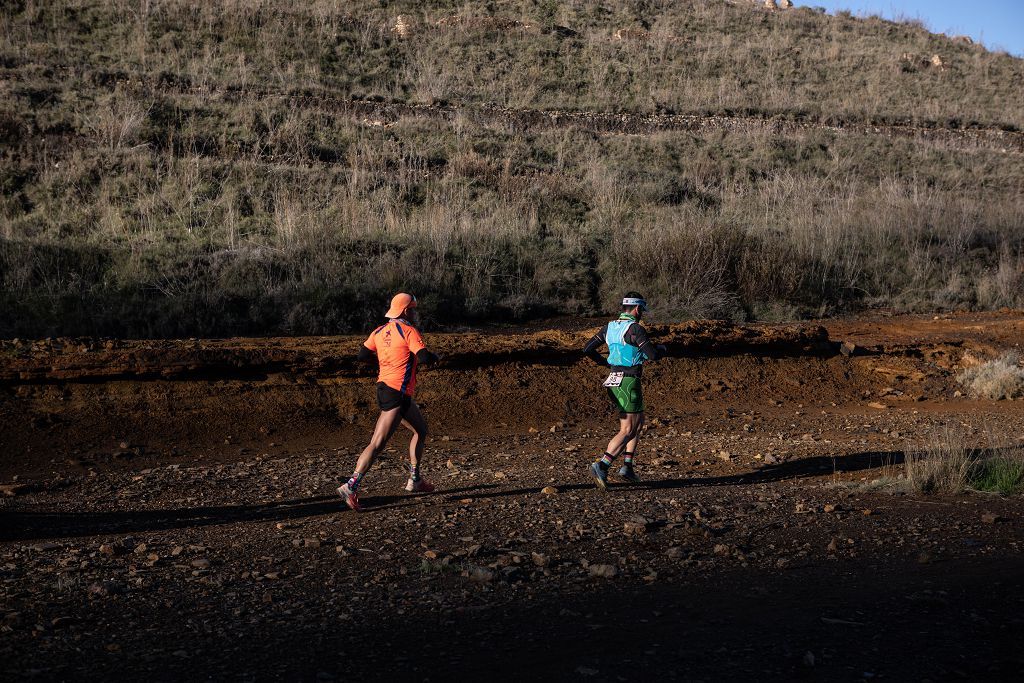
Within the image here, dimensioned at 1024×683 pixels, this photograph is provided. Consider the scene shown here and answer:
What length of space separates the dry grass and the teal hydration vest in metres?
7.01

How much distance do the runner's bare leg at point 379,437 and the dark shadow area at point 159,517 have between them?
0.32 metres

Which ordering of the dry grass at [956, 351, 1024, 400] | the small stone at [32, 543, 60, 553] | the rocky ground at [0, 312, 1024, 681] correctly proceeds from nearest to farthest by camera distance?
the rocky ground at [0, 312, 1024, 681], the small stone at [32, 543, 60, 553], the dry grass at [956, 351, 1024, 400]

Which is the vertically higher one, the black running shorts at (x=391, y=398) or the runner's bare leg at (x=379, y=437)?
the black running shorts at (x=391, y=398)

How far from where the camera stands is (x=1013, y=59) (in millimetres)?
45156

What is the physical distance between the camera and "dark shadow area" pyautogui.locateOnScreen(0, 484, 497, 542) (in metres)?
6.49

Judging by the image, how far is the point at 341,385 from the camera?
1109 cm

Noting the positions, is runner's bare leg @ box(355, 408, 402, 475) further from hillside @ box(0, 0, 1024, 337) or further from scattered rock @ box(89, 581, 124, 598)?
hillside @ box(0, 0, 1024, 337)

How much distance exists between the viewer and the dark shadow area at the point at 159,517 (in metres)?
6.49

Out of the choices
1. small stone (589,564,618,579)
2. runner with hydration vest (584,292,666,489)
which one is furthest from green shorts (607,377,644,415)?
small stone (589,564,618,579)

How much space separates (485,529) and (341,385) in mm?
5199

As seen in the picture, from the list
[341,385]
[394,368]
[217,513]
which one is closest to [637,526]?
[394,368]

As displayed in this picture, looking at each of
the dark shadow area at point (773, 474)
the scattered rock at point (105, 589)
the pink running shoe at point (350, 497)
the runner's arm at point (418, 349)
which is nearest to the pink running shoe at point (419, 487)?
A: the dark shadow area at point (773, 474)

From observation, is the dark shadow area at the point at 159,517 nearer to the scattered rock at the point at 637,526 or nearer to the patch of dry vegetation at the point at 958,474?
the scattered rock at the point at 637,526

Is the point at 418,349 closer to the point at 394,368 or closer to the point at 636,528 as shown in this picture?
the point at 394,368
